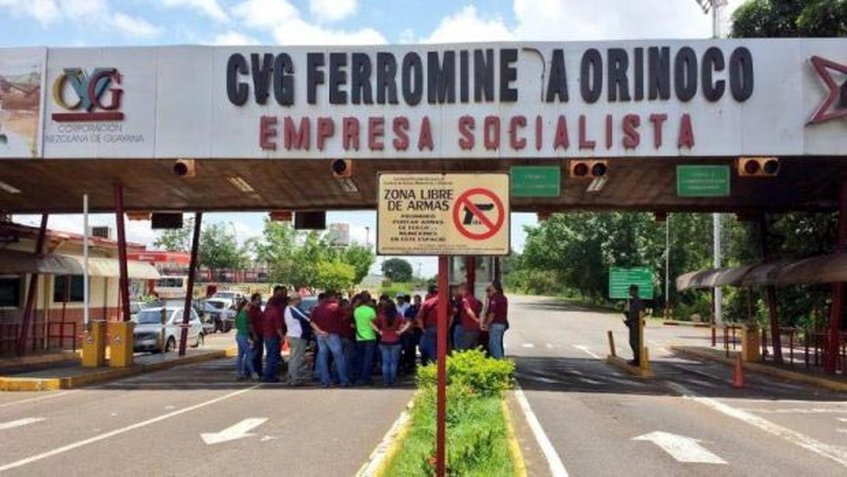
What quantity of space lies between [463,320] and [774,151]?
21.7ft

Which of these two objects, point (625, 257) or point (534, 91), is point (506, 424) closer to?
point (534, 91)

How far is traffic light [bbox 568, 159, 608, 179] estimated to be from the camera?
16547 millimetres

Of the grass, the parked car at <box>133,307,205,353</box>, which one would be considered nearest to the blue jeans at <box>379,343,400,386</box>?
the grass

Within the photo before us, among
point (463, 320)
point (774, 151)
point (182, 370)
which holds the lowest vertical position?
point (182, 370)

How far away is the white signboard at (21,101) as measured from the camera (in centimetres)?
1700

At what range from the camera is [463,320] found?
1681 cm

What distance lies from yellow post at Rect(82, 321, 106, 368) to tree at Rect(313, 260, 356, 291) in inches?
1908

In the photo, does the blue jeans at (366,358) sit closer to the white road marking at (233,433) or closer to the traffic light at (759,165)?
the white road marking at (233,433)

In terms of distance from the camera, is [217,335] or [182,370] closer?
[182,370]

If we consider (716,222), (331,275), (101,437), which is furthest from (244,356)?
(331,275)

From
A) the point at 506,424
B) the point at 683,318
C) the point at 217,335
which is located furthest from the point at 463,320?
the point at 683,318

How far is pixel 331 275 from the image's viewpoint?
234 ft

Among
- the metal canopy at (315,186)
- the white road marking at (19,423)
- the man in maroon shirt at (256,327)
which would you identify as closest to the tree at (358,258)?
the metal canopy at (315,186)

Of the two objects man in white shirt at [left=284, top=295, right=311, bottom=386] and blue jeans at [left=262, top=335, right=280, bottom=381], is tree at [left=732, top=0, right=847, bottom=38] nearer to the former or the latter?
man in white shirt at [left=284, top=295, right=311, bottom=386]
